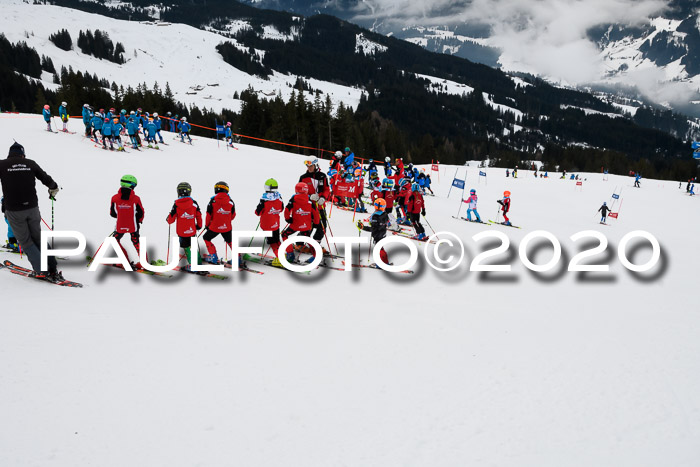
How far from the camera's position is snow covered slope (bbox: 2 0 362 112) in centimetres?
14750

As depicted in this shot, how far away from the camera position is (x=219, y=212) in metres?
8.23

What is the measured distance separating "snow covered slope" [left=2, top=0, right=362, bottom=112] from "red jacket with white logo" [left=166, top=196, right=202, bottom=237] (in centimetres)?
13621

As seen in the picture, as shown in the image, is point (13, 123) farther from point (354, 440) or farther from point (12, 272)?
point (354, 440)

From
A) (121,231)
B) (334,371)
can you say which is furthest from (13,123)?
(334,371)

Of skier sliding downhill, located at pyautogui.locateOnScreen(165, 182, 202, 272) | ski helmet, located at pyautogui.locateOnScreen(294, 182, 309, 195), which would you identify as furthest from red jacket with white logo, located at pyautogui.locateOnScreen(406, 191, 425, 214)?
skier sliding downhill, located at pyautogui.locateOnScreen(165, 182, 202, 272)

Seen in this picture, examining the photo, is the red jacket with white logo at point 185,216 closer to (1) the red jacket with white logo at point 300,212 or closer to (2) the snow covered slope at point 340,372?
(2) the snow covered slope at point 340,372

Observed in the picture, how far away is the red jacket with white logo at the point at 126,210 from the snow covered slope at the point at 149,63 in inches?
5345

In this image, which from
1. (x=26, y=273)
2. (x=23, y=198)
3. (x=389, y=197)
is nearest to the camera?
(x=23, y=198)

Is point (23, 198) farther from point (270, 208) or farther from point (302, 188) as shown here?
point (302, 188)

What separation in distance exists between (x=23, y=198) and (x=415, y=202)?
32.1ft

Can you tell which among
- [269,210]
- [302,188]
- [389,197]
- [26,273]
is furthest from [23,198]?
[389,197]

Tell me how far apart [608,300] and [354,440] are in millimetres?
7364

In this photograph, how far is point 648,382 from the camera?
4965mm

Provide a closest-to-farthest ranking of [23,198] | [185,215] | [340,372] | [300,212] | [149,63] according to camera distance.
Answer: [340,372]
[23,198]
[185,215]
[300,212]
[149,63]
